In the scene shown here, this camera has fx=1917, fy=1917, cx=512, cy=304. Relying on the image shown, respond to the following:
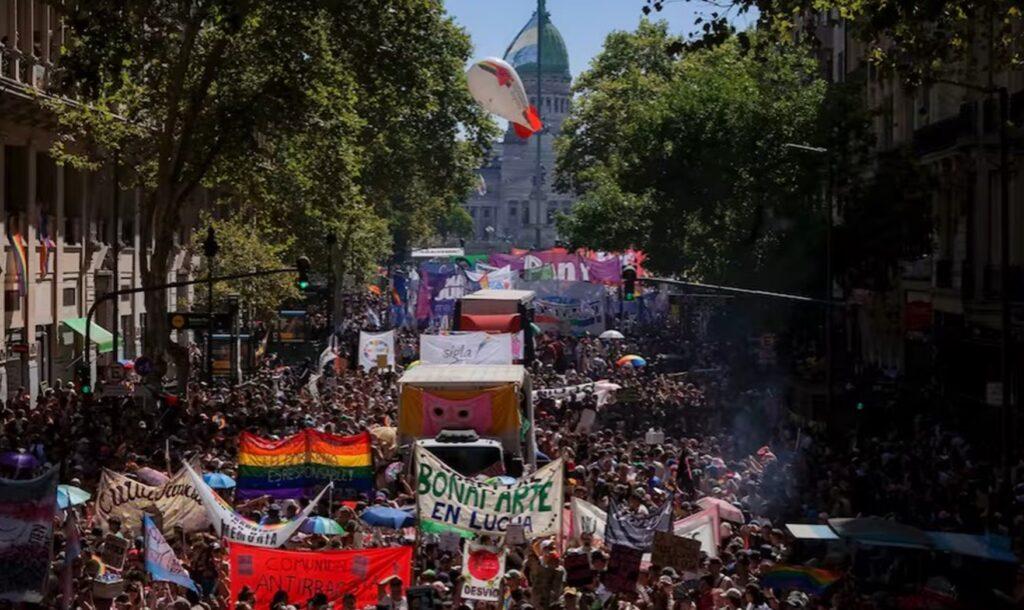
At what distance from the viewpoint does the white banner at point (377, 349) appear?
4303 centimetres

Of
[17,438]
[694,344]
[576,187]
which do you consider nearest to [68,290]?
[17,438]

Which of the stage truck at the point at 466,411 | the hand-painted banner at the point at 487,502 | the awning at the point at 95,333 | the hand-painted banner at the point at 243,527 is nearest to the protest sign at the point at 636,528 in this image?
the hand-painted banner at the point at 487,502

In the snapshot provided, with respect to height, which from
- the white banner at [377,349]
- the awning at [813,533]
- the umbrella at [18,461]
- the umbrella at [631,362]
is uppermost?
the white banner at [377,349]

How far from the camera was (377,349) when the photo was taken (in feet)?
141

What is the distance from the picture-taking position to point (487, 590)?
1677 cm

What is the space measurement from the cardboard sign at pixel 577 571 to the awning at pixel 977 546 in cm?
301

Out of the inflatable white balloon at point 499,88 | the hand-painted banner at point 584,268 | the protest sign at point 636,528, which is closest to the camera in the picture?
the protest sign at point 636,528

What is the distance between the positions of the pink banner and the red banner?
39.2 feet

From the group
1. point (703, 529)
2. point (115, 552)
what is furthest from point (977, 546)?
point (115, 552)

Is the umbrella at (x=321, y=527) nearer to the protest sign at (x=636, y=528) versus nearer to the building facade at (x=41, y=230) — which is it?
the protest sign at (x=636, y=528)

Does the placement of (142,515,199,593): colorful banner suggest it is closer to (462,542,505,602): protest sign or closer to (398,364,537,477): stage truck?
(462,542,505,602): protest sign

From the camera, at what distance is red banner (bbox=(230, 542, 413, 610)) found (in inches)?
618

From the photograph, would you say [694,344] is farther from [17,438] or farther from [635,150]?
[17,438]

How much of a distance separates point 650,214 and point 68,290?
20679mm
